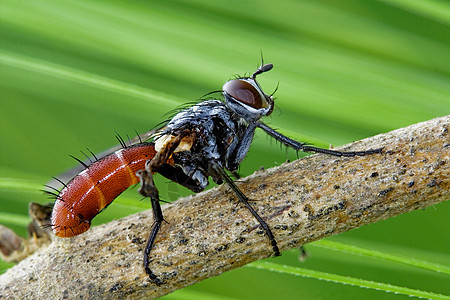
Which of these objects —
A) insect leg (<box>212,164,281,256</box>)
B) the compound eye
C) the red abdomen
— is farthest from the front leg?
the compound eye

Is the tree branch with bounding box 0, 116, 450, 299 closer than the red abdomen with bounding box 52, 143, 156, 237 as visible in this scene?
Yes

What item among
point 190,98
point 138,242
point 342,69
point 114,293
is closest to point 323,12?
point 342,69

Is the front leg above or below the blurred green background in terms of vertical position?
below

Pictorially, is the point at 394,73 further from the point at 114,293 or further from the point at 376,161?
the point at 114,293

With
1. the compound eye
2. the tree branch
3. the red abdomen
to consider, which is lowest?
the tree branch

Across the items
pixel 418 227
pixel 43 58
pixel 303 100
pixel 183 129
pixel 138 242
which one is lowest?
pixel 418 227

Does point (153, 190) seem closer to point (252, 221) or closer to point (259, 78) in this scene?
point (252, 221)

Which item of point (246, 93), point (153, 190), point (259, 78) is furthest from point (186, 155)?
point (153, 190)

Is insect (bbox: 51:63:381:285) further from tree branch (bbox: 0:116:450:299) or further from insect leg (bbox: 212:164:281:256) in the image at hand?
tree branch (bbox: 0:116:450:299)
